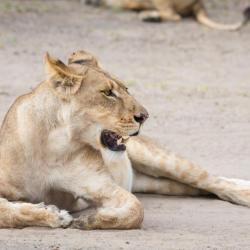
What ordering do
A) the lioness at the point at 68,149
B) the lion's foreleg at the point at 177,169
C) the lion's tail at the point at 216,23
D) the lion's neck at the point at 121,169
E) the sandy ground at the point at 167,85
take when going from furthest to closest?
the lion's tail at the point at 216,23
the lion's foreleg at the point at 177,169
the lion's neck at the point at 121,169
the lioness at the point at 68,149
the sandy ground at the point at 167,85

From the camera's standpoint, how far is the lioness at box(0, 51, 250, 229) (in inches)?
204

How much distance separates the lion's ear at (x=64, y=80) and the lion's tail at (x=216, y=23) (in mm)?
7476

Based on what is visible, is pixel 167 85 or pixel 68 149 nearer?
pixel 68 149

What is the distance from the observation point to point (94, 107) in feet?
17.2

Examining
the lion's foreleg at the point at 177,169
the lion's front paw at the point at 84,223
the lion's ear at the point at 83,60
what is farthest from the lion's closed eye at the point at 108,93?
the lion's foreleg at the point at 177,169

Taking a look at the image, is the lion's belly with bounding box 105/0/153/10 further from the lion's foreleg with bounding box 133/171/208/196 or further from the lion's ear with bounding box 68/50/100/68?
the lion's ear with bounding box 68/50/100/68

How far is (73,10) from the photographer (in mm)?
13359

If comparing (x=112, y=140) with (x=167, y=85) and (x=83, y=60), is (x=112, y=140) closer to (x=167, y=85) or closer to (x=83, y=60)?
(x=83, y=60)

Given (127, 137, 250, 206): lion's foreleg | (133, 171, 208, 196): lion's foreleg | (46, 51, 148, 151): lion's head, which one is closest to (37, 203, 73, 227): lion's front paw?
(46, 51, 148, 151): lion's head

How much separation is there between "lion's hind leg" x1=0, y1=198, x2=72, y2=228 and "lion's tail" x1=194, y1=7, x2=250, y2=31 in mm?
7693

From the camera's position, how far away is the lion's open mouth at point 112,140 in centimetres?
528

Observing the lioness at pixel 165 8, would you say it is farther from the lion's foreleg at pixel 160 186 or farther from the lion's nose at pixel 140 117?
the lion's nose at pixel 140 117

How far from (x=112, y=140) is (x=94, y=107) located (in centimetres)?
19

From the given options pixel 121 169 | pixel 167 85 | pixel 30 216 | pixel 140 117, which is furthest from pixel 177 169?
pixel 167 85
